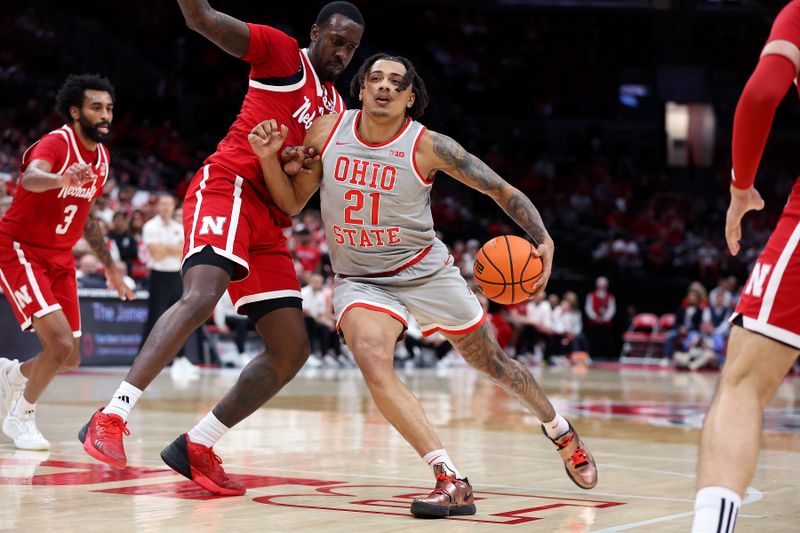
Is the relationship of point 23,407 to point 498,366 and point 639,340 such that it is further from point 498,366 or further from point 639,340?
point 639,340

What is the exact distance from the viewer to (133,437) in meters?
6.86

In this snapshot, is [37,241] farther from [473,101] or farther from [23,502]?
[473,101]

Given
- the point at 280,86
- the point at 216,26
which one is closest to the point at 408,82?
the point at 280,86

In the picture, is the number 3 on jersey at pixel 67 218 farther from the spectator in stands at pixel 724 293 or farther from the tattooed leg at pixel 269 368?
the spectator in stands at pixel 724 293

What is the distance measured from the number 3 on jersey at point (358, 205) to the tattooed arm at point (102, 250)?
2.44 metres

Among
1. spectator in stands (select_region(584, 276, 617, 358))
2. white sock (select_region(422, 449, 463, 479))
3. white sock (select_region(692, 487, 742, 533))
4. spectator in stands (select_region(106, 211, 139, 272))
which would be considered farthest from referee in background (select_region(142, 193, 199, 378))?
spectator in stands (select_region(584, 276, 617, 358))

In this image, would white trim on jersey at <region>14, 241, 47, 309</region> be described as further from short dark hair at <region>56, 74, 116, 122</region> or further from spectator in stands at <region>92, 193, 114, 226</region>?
spectator in stands at <region>92, 193, 114, 226</region>

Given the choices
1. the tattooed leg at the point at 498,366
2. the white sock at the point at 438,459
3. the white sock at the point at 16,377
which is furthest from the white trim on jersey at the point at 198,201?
the white sock at the point at 16,377

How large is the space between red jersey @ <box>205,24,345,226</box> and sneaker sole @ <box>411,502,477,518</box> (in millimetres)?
1599

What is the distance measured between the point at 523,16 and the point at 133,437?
28622 millimetres

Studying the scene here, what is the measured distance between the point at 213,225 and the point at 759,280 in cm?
257

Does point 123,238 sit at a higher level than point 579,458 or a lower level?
higher

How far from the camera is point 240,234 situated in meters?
4.90

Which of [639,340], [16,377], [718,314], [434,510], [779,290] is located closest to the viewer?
[779,290]
